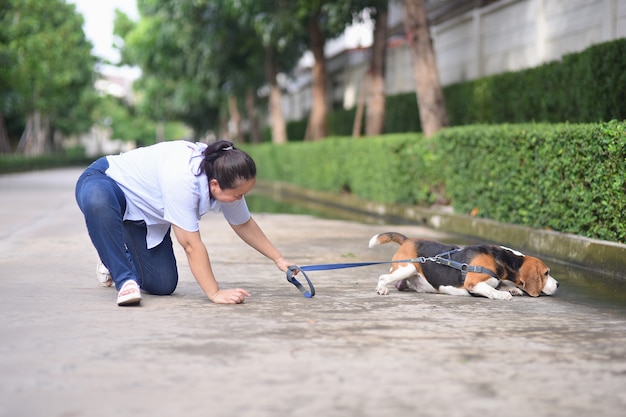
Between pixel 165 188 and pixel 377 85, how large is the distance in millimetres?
17560

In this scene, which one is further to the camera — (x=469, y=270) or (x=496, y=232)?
(x=496, y=232)

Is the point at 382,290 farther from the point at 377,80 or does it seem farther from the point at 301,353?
the point at 377,80

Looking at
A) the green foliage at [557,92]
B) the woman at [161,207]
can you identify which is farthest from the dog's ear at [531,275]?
the green foliage at [557,92]

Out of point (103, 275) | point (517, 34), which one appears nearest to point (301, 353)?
point (103, 275)

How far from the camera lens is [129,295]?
6.83m

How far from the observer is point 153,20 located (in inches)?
1724

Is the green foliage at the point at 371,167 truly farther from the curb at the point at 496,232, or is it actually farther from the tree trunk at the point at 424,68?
the tree trunk at the point at 424,68

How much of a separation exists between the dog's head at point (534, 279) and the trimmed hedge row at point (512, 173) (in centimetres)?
217

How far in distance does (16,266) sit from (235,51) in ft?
94.6

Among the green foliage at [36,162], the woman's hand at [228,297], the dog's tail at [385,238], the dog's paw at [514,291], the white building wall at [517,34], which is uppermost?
the white building wall at [517,34]

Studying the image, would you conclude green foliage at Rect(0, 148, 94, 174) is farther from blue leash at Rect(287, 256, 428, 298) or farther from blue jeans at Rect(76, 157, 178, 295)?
blue leash at Rect(287, 256, 428, 298)

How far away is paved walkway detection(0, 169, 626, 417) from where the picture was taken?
4.34 meters

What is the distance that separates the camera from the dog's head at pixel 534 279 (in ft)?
25.0

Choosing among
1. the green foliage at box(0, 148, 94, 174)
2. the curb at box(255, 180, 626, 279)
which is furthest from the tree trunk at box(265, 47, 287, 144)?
the green foliage at box(0, 148, 94, 174)
